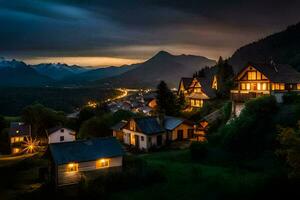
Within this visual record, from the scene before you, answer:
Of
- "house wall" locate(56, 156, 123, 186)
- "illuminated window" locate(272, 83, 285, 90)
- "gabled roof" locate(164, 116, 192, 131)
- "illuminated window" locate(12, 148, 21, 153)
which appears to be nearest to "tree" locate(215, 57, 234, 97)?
"illuminated window" locate(272, 83, 285, 90)

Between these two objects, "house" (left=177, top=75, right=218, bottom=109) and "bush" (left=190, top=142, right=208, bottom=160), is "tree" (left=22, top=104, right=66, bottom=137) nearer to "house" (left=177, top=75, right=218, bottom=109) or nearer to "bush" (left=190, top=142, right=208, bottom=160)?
"house" (left=177, top=75, right=218, bottom=109)

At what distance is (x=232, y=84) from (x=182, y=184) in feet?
124

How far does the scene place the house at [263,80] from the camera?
46.7 m

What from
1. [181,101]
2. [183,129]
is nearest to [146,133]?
[183,129]

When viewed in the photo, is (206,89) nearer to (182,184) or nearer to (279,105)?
(279,105)

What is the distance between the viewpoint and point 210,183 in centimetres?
2839

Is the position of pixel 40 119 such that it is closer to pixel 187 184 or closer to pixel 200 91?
pixel 200 91

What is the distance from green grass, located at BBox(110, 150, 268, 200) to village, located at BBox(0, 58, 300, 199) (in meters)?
5.26

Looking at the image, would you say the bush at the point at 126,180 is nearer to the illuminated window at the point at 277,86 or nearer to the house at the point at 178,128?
the house at the point at 178,128

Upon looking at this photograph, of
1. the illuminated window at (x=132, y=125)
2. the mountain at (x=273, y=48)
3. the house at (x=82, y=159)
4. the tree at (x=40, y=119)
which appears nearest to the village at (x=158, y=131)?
the house at (x=82, y=159)

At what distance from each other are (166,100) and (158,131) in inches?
597

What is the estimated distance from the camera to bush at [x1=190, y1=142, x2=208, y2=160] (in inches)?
1486

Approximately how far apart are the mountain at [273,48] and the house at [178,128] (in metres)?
68.9

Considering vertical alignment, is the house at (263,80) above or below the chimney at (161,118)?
above
